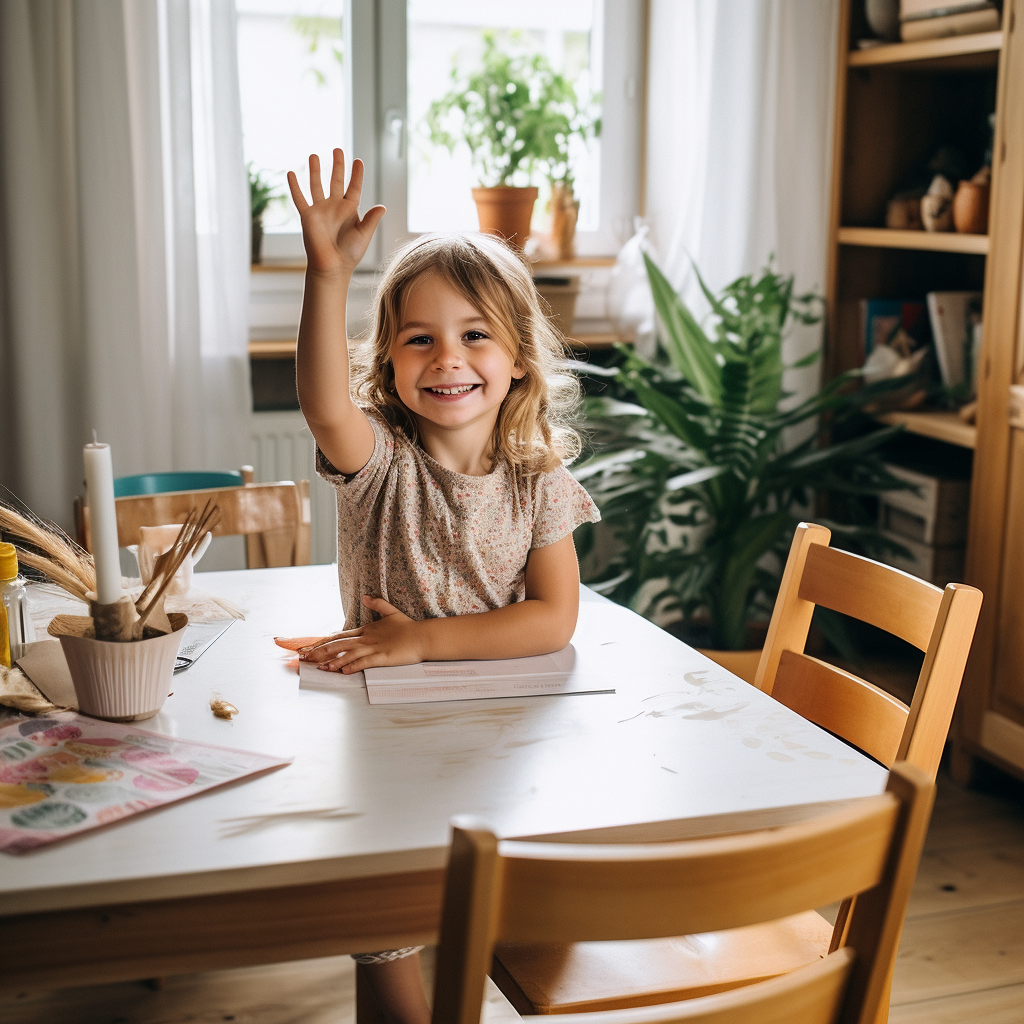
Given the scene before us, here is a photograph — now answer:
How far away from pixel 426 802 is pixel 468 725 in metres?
0.16

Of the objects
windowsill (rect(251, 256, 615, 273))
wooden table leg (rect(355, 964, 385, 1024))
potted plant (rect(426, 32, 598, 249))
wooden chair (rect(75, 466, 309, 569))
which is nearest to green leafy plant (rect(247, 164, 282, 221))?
windowsill (rect(251, 256, 615, 273))

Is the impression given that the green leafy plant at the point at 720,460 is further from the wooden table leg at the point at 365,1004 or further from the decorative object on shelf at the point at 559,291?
the wooden table leg at the point at 365,1004

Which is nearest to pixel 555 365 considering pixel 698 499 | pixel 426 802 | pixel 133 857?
pixel 426 802

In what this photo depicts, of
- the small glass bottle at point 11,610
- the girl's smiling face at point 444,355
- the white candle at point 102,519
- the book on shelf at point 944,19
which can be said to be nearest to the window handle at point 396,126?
the book on shelf at point 944,19

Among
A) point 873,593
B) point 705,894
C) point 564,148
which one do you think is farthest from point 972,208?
point 705,894

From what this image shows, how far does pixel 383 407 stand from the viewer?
1.33 metres

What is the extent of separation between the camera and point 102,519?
0.95 metres

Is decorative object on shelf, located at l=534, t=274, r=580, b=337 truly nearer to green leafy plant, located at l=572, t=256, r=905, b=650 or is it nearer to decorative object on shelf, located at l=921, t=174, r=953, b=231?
green leafy plant, located at l=572, t=256, r=905, b=650

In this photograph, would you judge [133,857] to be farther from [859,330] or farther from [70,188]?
[859,330]

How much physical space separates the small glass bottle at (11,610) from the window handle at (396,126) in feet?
6.96

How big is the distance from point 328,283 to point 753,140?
213 centimetres

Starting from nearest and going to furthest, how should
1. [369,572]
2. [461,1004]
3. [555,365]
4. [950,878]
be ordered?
[461,1004], [369,572], [555,365], [950,878]

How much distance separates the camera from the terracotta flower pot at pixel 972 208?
2.52m

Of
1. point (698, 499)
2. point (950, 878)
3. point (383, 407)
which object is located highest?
point (383, 407)
